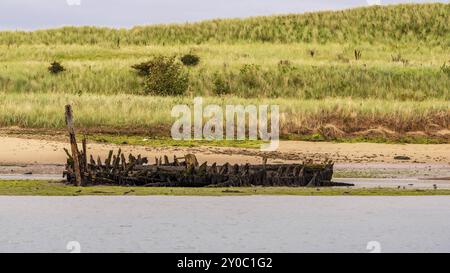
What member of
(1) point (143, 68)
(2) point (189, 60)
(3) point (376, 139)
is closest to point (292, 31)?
(2) point (189, 60)

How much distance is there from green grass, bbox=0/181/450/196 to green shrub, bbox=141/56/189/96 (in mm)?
29586

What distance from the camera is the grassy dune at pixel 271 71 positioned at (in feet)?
169

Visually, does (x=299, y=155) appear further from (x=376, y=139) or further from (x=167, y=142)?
(x=376, y=139)

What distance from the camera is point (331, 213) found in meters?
30.7

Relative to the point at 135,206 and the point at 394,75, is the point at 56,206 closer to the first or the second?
the point at 135,206

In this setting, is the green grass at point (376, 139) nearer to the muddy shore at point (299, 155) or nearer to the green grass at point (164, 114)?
the green grass at point (164, 114)

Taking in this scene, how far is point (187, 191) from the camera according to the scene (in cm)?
3228

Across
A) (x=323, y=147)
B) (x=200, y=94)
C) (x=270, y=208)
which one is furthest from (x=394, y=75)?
(x=270, y=208)

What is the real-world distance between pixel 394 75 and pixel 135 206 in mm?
40427

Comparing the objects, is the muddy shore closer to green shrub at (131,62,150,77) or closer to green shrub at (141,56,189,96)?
green shrub at (141,56,189,96)

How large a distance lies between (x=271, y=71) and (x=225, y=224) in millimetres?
41830

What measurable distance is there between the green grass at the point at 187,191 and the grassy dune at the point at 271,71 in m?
16.7

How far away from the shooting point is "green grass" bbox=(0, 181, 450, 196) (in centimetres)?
3180

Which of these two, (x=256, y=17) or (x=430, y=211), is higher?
(x=256, y=17)
